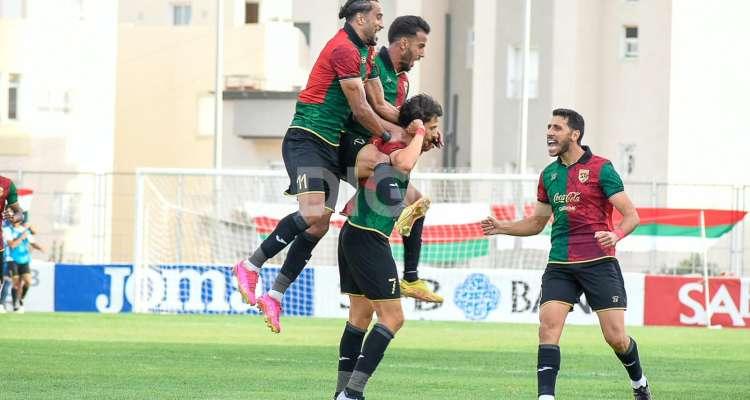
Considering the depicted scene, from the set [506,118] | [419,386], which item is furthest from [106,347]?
[506,118]

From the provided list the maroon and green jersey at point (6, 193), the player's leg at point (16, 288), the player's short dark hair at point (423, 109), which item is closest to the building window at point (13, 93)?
the player's leg at point (16, 288)

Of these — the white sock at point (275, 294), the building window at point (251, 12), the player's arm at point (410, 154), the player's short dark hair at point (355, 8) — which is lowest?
the white sock at point (275, 294)

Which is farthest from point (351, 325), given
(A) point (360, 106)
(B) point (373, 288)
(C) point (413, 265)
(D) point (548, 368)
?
(A) point (360, 106)

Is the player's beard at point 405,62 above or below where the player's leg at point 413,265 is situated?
above

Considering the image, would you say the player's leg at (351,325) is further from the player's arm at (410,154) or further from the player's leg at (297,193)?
the player's leg at (297,193)

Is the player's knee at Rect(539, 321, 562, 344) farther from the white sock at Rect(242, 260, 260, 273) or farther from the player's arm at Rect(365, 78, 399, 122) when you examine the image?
the white sock at Rect(242, 260, 260, 273)

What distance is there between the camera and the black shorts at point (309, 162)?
1216 cm

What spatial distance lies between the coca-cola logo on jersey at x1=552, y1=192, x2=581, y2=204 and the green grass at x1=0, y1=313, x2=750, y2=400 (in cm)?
195

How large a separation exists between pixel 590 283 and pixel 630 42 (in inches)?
1391

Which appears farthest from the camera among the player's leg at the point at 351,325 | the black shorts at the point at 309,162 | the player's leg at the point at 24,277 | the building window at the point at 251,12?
the building window at the point at 251,12

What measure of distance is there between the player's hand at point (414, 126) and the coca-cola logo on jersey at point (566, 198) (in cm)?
129

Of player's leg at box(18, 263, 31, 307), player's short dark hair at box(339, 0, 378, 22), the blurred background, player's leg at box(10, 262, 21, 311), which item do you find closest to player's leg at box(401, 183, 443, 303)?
player's short dark hair at box(339, 0, 378, 22)

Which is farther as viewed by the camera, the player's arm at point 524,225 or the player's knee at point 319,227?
the player's knee at point 319,227

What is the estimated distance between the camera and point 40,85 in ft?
175
